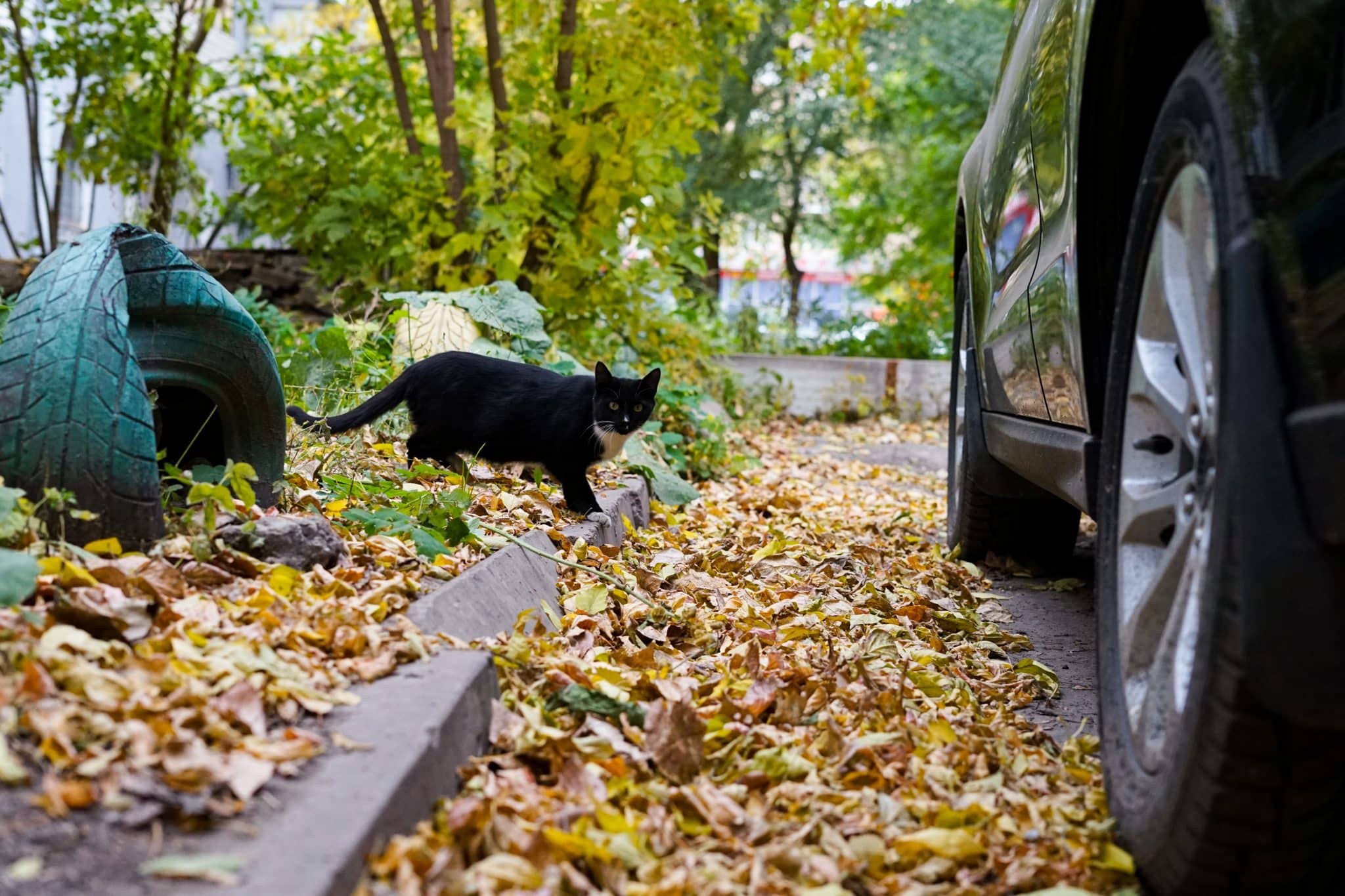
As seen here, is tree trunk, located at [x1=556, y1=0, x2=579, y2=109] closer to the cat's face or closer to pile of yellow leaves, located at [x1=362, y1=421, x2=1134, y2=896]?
the cat's face

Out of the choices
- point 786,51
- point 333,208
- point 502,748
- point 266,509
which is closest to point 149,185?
Result: point 333,208

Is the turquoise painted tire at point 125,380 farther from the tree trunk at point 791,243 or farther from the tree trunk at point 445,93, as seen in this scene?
the tree trunk at point 791,243

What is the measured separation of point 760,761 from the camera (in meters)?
2.21

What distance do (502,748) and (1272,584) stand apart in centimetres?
134

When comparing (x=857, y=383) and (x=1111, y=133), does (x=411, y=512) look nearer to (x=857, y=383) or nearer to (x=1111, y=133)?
(x=1111, y=133)

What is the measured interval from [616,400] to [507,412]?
415 millimetres

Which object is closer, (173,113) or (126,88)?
(173,113)

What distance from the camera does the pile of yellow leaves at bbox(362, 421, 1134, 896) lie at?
1.77m

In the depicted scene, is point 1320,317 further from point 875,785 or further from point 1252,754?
point 875,785

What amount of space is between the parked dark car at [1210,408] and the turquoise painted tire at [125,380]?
190 centimetres

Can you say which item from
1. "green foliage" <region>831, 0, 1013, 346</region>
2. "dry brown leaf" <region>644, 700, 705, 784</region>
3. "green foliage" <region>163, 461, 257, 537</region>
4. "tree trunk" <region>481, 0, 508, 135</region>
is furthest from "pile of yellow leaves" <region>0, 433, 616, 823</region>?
"green foliage" <region>831, 0, 1013, 346</region>

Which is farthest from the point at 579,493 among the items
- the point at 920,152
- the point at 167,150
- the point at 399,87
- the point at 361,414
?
the point at 920,152

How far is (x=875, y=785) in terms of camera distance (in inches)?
86.4

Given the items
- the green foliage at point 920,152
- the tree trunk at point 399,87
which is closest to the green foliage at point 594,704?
the tree trunk at point 399,87
